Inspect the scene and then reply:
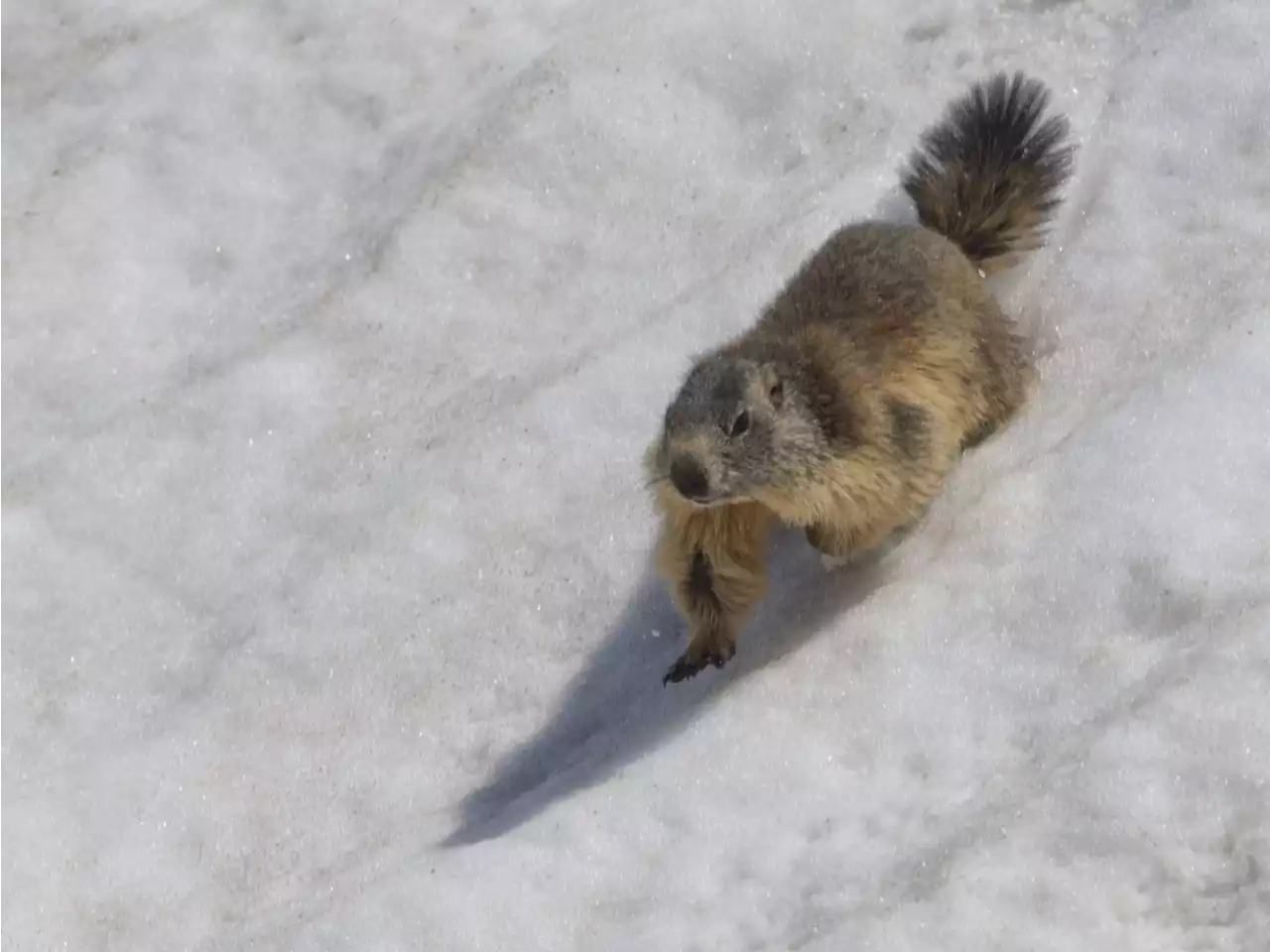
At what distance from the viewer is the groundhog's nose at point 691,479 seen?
3775mm

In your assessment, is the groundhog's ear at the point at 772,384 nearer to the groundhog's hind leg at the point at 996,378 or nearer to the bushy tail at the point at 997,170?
the groundhog's hind leg at the point at 996,378

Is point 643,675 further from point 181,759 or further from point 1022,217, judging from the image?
point 1022,217

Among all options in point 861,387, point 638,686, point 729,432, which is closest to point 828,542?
point 861,387

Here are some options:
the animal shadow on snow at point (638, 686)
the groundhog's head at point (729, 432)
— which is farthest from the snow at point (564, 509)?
the groundhog's head at point (729, 432)

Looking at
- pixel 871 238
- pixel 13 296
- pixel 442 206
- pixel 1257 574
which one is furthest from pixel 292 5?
pixel 1257 574

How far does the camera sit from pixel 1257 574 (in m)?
3.77

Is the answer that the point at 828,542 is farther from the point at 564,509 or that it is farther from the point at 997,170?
the point at 997,170

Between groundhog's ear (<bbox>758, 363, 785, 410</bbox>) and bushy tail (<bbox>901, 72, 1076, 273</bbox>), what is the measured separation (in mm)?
1292

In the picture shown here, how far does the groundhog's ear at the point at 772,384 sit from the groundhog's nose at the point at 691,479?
0.34 meters

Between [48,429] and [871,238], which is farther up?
[871,238]

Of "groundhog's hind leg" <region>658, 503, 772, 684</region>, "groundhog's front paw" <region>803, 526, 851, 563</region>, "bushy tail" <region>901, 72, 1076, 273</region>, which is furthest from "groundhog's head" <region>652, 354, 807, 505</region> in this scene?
"bushy tail" <region>901, 72, 1076, 273</region>

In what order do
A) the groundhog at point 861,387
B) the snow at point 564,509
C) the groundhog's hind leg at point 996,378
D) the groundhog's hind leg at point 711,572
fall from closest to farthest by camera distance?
1. the snow at point 564,509
2. the groundhog at point 861,387
3. the groundhog's hind leg at point 711,572
4. the groundhog's hind leg at point 996,378

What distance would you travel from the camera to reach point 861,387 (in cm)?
418

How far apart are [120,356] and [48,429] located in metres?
0.43
